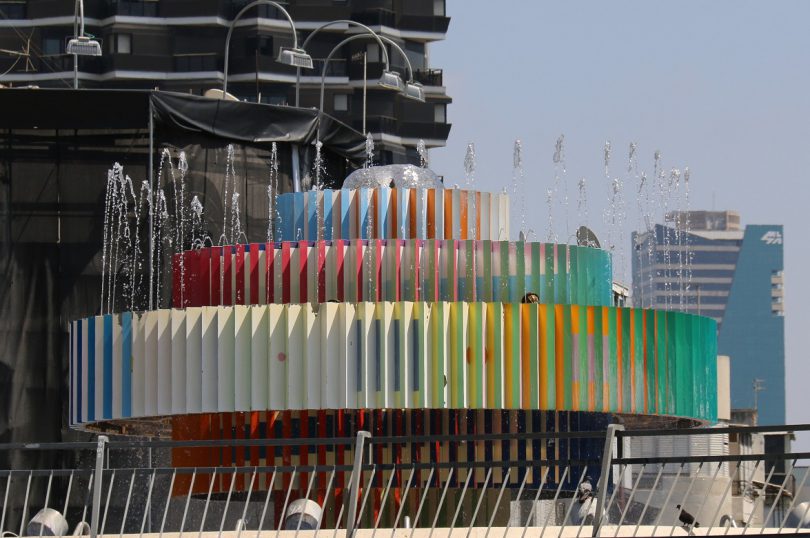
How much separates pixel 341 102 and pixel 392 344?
65.3 meters

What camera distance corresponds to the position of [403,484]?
24875mm

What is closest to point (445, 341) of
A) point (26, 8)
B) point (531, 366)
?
point (531, 366)

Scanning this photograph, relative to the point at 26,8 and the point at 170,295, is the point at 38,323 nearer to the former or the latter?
the point at 170,295

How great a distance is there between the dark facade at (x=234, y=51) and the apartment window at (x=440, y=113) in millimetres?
211

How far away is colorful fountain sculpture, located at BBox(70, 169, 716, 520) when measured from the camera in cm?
2436

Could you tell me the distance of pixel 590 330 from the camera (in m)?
25.0

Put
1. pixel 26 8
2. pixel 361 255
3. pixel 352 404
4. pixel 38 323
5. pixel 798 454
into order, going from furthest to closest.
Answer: pixel 26 8 → pixel 38 323 → pixel 361 255 → pixel 352 404 → pixel 798 454

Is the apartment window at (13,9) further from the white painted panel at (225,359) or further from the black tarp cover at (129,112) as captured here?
the white painted panel at (225,359)

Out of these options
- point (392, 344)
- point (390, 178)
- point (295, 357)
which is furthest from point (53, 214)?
point (392, 344)

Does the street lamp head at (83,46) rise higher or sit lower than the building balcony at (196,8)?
lower

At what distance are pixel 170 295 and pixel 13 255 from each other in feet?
8.52

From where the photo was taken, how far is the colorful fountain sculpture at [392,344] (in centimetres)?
2436

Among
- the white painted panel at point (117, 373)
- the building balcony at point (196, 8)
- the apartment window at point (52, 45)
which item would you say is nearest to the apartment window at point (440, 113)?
the building balcony at point (196, 8)

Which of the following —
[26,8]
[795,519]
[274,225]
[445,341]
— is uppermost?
[26,8]
